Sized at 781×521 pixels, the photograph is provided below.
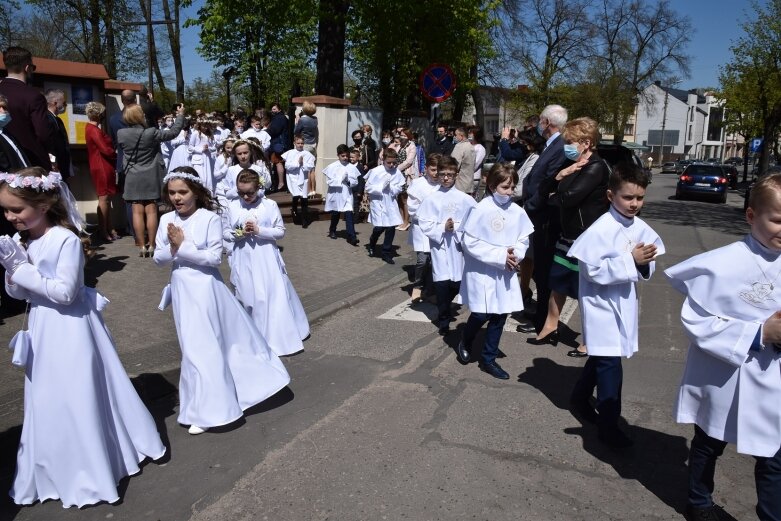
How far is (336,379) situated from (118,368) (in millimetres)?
1966

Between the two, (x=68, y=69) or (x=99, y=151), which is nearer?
(x=99, y=151)

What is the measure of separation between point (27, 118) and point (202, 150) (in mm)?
4454

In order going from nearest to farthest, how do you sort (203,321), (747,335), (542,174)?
(747,335) < (203,321) < (542,174)

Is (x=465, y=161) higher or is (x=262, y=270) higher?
(x=465, y=161)

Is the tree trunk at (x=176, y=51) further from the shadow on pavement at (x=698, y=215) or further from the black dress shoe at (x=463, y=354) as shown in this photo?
the black dress shoe at (x=463, y=354)

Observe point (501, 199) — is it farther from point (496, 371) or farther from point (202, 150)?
point (202, 150)

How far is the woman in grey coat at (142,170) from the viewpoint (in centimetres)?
881

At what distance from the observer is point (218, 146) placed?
39.2 ft

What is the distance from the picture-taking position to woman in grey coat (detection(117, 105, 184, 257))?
8.81m

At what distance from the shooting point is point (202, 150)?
10.9 metres

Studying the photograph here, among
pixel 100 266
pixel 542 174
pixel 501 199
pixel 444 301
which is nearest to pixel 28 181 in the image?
pixel 501 199

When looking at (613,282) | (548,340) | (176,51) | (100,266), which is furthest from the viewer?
(176,51)

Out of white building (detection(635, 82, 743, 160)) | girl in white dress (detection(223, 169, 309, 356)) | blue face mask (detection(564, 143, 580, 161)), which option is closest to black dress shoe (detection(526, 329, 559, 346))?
blue face mask (detection(564, 143, 580, 161))

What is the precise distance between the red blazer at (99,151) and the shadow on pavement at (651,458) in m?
7.20
